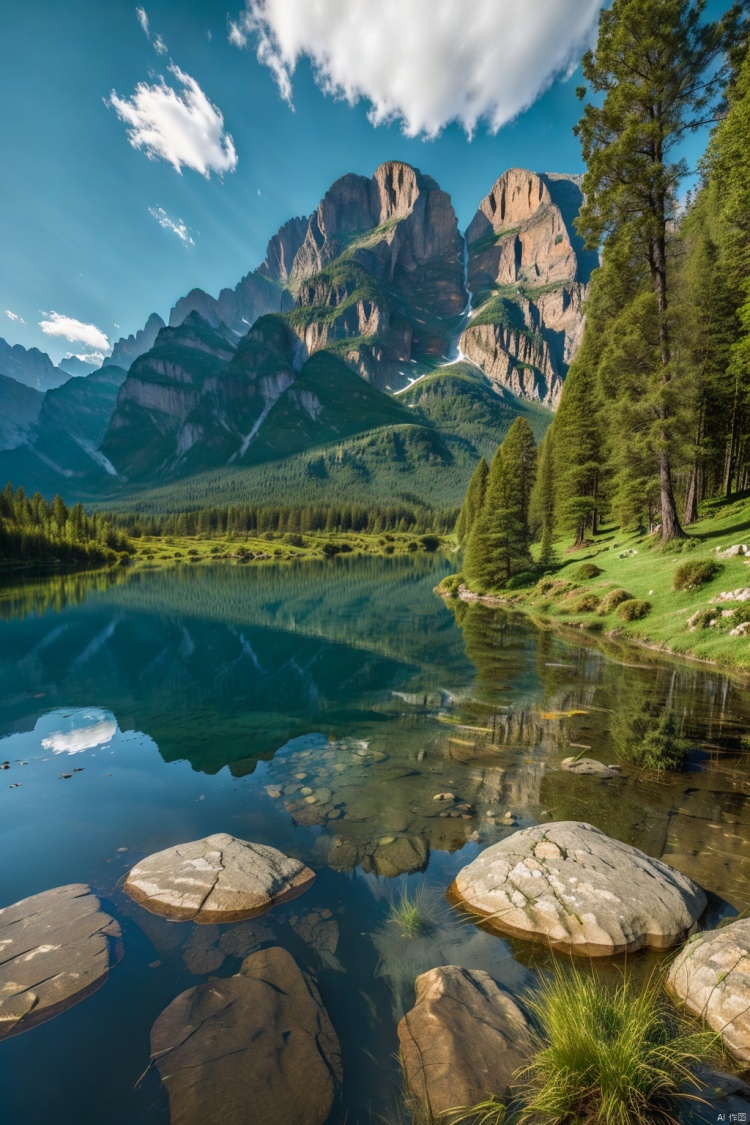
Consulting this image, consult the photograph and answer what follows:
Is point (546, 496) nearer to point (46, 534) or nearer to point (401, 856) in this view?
point (401, 856)

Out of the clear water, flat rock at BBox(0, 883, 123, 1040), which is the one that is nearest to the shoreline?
the clear water

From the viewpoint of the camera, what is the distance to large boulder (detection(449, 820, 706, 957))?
6.86m

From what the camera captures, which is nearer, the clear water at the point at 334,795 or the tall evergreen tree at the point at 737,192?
the clear water at the point at 334,795

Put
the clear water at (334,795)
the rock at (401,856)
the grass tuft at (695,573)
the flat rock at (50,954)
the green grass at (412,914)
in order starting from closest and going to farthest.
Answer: the clear water at (334,795) < the flat rock at (50,954) < the green grass at (412,914) < the rock at (401,856) < the grass tuft at (695,573)

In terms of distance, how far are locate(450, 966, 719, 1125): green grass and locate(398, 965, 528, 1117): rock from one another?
0.23 meters

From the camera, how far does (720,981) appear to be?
5.45 metres

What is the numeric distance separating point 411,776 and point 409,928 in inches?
213

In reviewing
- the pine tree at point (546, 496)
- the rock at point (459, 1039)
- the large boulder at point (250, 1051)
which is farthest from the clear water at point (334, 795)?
the pine tree at point (546, 496)

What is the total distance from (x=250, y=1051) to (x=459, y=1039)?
7.69ft

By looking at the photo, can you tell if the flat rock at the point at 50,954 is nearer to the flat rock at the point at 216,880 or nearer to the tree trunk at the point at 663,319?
the flat rock at the point at 216,880

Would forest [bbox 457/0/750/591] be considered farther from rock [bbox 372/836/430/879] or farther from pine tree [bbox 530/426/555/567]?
rock [bbox 372/836/430/879]

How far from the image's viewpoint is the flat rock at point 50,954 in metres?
6.10

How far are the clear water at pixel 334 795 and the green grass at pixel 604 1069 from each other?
5.11 feet

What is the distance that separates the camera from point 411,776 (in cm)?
1300
